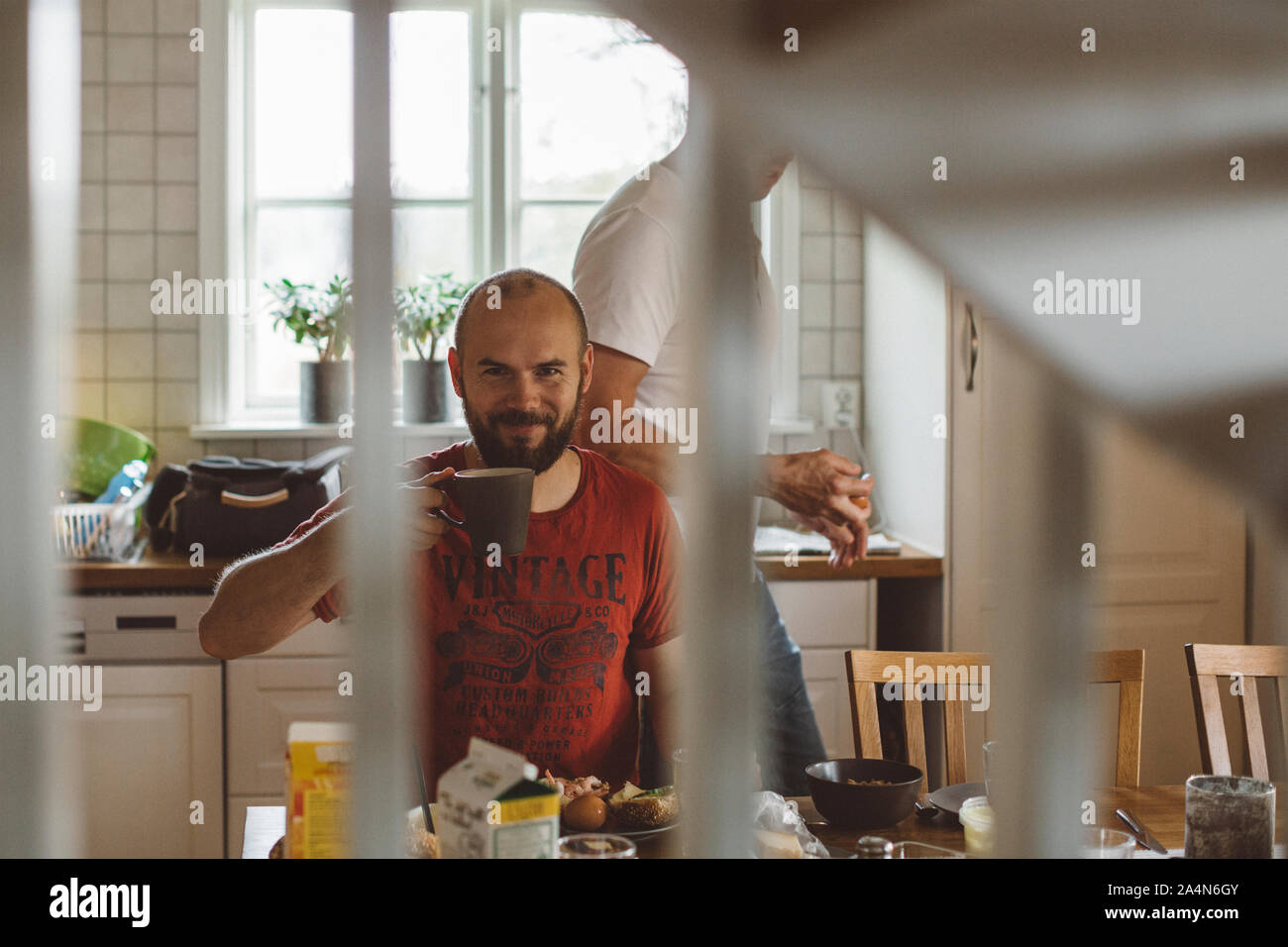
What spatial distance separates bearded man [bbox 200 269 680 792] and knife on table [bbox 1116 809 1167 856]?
530 mm

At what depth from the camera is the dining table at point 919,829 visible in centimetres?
111

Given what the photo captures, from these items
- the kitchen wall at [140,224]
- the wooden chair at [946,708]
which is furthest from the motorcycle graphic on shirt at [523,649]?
the kitchen wall at [140,224]

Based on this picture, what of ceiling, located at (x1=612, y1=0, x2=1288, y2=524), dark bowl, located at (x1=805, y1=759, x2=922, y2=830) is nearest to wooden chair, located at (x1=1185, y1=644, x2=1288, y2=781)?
dark bowl, located at (x1=805, y1=759, x2=922, y2=830)

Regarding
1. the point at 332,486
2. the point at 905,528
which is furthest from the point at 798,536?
the point at 332,486

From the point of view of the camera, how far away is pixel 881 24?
369mm

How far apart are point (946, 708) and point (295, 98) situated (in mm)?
2166

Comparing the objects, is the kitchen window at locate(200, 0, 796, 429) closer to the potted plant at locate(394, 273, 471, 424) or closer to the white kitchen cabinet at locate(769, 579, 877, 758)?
the potted plant at locate(394, 273, 471, 424)

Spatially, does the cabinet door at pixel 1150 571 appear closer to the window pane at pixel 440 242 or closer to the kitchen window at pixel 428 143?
the kitchen window at pixel 428 143

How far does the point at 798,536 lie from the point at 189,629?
1356 millimetres

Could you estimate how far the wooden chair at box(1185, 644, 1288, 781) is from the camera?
5.58 ft

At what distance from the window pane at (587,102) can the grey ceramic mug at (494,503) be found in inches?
73.4

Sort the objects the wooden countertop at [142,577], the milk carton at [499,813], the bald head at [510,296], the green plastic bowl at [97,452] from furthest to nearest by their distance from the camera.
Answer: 1. the green plastic bowl at [97,452]
2. the wooden countertop at [142,577]
3. the bald head at [510,296]
4. the milk carton at [499,813]

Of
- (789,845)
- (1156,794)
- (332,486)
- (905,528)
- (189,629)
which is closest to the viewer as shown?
(789,845)

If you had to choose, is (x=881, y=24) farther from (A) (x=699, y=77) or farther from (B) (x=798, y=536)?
(B) (x=798, y=536)
